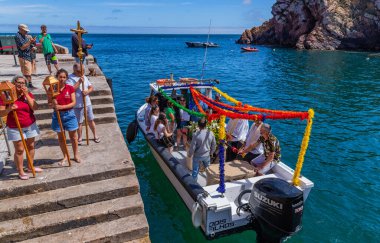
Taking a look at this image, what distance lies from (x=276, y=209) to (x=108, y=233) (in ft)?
9.67

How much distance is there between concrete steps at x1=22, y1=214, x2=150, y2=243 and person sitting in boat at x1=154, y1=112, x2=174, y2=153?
3.27m

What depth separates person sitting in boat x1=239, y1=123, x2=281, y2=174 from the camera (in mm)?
6625

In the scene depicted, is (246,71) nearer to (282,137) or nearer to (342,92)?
(342,92)

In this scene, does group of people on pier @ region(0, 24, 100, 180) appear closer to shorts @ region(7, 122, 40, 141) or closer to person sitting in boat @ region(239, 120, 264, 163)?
shorts @ region(7, 122, 40, 141)

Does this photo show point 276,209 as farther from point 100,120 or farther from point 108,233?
point 100,120

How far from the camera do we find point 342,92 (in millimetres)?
22250

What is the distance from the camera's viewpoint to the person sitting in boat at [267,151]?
662cm

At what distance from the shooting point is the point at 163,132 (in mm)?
8359

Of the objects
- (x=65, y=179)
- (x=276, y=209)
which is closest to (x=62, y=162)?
(x=65, y=179)

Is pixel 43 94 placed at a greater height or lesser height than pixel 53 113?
lesser

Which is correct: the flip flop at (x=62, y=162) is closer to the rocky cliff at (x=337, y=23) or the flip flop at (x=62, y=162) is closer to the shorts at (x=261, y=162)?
the shorts at (x=261, y=162)

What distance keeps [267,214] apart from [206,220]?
1.35 m

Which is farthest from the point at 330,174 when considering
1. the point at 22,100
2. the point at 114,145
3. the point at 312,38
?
the point at 312,38

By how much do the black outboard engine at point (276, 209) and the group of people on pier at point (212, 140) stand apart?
1.87m
